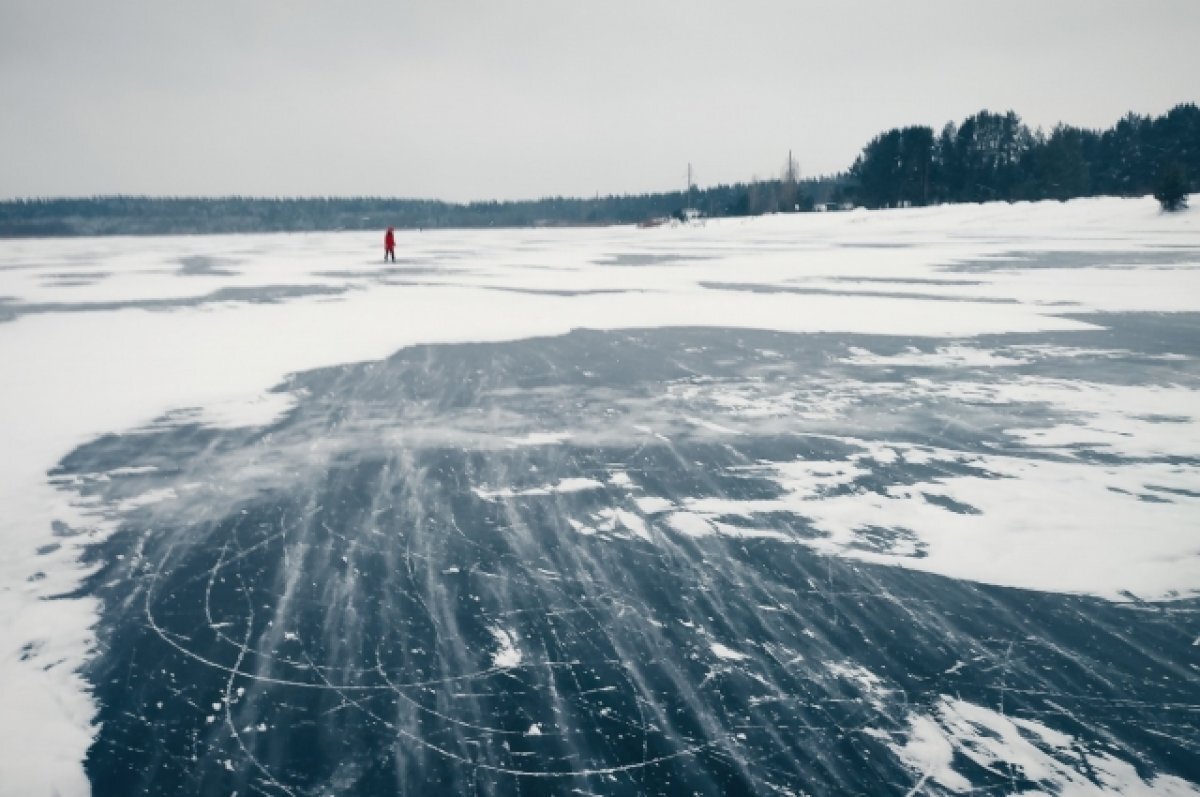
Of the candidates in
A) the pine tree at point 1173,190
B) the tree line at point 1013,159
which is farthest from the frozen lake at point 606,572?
the tree line at point 1013,159

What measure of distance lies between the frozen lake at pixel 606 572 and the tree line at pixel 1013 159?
60.9 metres

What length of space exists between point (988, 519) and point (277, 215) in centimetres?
14404

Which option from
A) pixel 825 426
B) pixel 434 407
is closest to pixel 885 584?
pixel 825 426

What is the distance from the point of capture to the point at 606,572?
12.2ft

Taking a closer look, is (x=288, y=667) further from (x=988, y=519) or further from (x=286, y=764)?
(x=988, y=519)

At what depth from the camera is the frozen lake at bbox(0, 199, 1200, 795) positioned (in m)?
2.50

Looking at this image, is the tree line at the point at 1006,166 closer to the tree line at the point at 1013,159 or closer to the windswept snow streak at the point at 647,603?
the tree line at the point at 1013,159

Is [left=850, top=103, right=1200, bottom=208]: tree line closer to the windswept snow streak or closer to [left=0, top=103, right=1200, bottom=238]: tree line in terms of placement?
[left=0, top=103, right=1200, bottom=238]: tree line

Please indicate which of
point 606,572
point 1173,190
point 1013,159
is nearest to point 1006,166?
point 1013,159

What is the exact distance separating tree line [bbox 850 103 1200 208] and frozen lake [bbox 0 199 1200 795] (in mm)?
60924

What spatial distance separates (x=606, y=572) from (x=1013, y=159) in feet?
258

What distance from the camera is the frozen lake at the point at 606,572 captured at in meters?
2.50

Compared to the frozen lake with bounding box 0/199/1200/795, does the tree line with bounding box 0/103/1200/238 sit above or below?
above

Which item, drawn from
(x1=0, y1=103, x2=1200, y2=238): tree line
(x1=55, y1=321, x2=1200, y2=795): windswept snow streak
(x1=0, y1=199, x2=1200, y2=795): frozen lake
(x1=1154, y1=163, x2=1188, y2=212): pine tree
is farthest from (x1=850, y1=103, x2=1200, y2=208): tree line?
(x1=55, y1=321, x2=1200, y2=795): windswept snow streak
